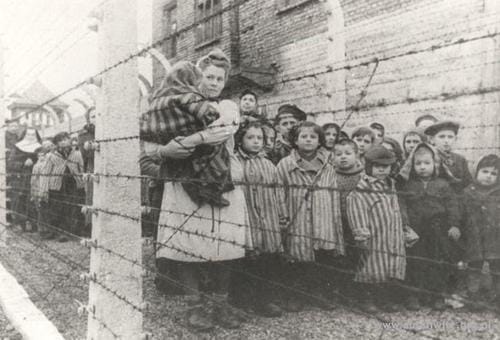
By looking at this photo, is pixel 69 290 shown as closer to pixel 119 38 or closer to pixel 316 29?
pixel 119 38

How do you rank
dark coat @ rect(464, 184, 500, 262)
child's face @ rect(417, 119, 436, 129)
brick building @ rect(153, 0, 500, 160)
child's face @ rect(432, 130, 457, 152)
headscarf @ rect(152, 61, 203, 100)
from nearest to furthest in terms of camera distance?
headscarf @ rect(152, 61, 203, 100) → dark coat @ rect(464, 184, 500, 262) → child's face @ rect(432, 130, 457, 152) → child's face @ rect(417, 119, 436, 129) → brick building @ rect(153, 0, 500, 160)

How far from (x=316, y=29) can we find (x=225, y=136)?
4759 millimetres

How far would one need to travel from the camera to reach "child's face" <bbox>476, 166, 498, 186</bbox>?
401cm

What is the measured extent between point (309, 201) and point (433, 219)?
95cm

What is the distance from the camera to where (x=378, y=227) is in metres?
3.76

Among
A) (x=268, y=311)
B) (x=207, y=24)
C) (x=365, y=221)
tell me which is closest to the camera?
(x=268, y=311)

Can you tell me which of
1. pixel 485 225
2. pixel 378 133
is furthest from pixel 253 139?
pixel 485 225

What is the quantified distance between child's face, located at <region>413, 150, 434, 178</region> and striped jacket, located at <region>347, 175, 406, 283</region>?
30 cm

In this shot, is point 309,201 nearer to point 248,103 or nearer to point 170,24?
point 248,103

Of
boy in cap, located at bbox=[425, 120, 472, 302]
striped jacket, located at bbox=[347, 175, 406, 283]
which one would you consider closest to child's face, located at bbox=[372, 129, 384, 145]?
boy in cap, located at bbox=[425, 120, 472, 302]

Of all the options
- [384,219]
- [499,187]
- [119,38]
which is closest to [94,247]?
[119,38]

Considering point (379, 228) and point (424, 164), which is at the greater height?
point (424, 164)

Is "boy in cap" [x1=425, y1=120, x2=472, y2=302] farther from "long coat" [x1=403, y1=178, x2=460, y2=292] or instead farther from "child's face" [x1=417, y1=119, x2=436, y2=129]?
"child's face" [x1=417, y1=119, x2=436, y2=129]

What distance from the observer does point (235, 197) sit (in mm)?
3396
